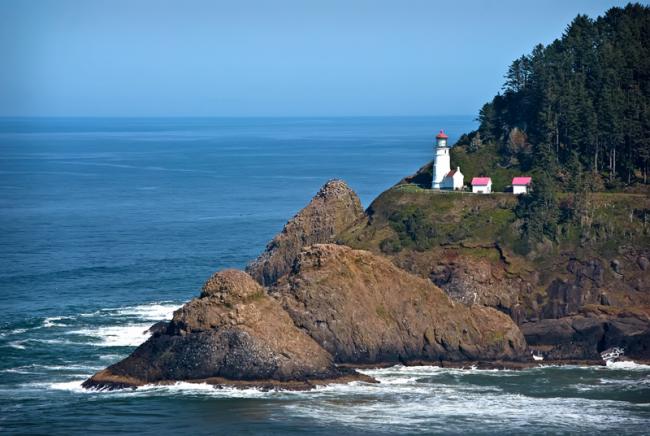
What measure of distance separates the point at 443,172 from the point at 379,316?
99.7 feet

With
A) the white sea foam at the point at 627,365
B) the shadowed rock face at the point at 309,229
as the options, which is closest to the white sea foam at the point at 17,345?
the shadowed rock face at the point at 309,229

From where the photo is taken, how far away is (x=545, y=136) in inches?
4508

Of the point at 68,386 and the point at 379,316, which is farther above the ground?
the point at 379,316

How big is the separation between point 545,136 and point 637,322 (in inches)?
1138

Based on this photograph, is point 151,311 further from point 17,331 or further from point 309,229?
point 309,229

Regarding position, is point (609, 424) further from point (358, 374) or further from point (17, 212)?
point (17, 212)

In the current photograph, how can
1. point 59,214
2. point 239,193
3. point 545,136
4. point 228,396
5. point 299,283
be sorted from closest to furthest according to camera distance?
point 228,396, point 299,283, point 545,136, point 59,214, point 239,193

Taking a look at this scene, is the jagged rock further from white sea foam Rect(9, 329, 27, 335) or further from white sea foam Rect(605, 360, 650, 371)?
white sea foam Rect(9, 329, 27, 335)

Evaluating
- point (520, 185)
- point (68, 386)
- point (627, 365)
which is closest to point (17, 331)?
point (68, 386)

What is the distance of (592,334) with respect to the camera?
89812mm

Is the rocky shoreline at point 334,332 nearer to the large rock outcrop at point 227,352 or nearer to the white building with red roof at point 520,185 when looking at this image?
the large rock outcrop at point 227,352

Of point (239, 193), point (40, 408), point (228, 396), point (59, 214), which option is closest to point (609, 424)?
point (228, 396)

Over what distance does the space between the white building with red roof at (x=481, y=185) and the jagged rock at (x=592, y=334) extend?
20.7 meters

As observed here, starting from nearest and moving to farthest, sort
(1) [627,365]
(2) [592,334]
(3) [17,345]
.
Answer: (1) [627,365]
(2) [592,334]
(3) [17,345]
